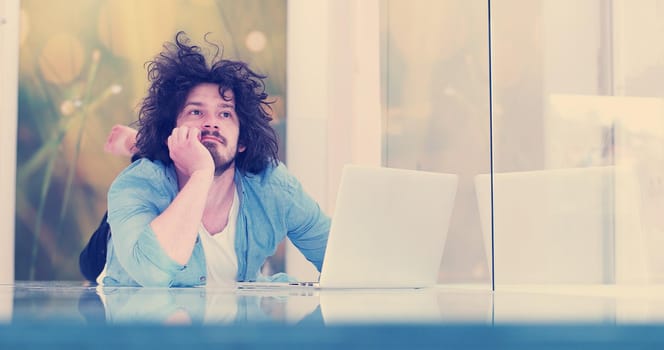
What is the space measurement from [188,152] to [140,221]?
35cm

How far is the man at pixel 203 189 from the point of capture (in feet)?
9.03

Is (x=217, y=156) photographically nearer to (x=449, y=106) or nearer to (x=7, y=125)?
(x=7, y=125)

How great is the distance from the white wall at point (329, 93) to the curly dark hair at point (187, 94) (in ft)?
0.44

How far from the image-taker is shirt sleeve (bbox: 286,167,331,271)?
305 centimetres

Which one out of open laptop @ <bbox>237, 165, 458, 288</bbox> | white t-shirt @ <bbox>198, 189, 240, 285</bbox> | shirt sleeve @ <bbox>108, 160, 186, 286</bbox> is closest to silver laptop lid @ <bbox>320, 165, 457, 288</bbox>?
open laptop @ <bbox>237, 165, 458, 288</bbox>

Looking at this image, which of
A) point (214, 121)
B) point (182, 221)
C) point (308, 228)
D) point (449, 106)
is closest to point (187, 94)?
point (214, 121)

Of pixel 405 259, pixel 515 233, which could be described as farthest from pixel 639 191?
pixel 405 259

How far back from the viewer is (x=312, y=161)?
3.21m

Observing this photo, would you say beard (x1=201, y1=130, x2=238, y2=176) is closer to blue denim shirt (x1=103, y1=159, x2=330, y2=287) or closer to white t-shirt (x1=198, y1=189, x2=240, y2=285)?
blue denim shirt (x1=103, y1=159, x2=330, y2=287)

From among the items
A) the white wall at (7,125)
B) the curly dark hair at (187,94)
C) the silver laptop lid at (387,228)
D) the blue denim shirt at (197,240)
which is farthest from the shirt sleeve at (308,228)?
the silver laptop lid at (387,228)

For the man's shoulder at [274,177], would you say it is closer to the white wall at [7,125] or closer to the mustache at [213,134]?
the mustache at [213,134]

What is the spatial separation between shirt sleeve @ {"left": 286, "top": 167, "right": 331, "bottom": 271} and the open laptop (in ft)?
6.19

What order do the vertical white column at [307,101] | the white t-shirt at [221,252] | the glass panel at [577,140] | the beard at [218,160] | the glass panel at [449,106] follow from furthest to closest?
the vertical white column at [307,101], the beard at [218,160], the white t-shirt at [221,252], the glass panel at [449,106], the glass panel at [577,140]

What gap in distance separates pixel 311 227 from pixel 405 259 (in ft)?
6.39
